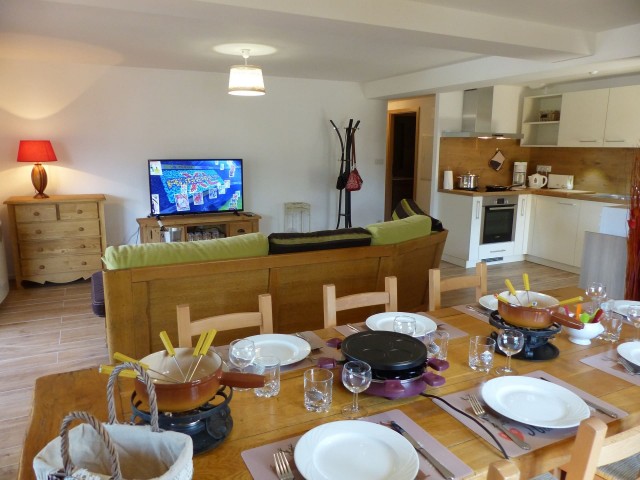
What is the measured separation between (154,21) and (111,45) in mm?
1080

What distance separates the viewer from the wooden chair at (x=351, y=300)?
1.95m

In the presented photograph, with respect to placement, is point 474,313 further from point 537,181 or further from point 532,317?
point 537,181

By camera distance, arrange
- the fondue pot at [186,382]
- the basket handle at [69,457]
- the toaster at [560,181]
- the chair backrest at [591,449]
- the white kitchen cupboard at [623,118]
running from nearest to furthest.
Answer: the basket handle at [69,457] → the chair backrest at [591,449] → the fondue pot at [186,382] → the white kitchen cupboard at [623,118] → the toaster at [560,181]

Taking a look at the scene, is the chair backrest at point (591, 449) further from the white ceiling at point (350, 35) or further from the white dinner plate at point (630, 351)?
the white ceiling at point (350, 35)

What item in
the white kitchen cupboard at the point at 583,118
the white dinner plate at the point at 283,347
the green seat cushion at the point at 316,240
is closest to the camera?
the white dinner plate at the point at 283,347

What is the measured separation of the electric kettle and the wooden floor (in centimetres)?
136

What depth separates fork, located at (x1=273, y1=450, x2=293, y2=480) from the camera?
1.01 metres

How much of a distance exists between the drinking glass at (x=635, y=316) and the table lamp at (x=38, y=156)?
495cm

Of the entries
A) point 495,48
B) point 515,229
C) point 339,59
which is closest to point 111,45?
point 339,59

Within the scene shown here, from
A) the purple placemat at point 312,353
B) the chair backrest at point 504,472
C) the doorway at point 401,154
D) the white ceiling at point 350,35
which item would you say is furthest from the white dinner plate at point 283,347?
the doorway at point 401,154

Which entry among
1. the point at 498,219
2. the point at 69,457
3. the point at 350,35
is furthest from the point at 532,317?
the point at 498,219

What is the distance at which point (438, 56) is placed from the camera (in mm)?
4570

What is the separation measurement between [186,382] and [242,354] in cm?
45

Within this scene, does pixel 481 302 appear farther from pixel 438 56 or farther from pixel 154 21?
pixel 438 56
